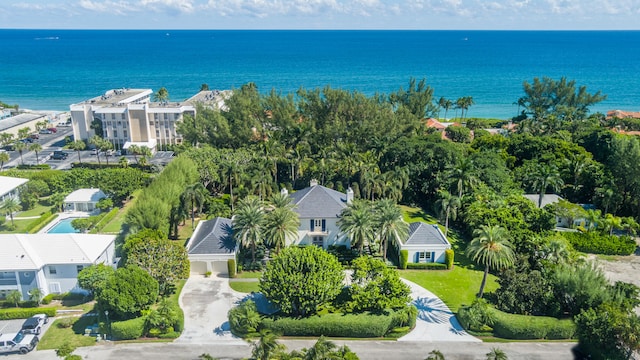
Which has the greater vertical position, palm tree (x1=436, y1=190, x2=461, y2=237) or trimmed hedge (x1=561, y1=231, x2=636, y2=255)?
palm tree (x1=436, y1=190, x2=461, y2=237)

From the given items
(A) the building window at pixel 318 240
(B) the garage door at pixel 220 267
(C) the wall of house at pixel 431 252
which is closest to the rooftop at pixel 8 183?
(B) the garage door at pixel 220 267

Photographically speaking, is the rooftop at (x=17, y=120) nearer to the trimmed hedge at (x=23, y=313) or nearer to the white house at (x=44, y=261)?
the white house at (x=44, y=261)

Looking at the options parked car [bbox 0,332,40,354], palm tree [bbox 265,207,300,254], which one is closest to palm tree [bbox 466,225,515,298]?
palm tree [bbox 265,207,300,254]

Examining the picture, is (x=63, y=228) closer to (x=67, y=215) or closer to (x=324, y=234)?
(x=67, y=215)

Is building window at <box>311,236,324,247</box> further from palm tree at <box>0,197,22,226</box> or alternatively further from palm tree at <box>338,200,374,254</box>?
palm tree at <box>0,197,22,226</box>

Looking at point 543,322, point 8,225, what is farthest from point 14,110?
point 543,322
